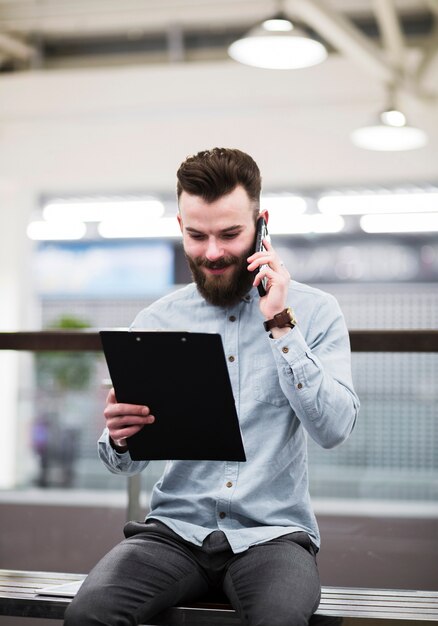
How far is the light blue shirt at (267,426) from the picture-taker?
1.97m

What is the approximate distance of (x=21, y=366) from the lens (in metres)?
4.17

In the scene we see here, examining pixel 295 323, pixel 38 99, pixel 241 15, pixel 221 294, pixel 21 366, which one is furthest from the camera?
pixel 38 99

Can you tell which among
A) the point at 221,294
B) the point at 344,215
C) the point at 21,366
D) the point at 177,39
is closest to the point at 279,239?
the point at 344,215

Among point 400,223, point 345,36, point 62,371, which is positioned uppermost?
point 345,36

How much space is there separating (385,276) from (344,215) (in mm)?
789

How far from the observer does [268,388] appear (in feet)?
6.97

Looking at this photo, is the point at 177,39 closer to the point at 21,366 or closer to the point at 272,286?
the point at 21,366

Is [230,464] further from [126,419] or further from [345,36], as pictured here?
[345,36]

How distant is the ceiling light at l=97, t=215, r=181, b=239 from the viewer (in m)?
10.1

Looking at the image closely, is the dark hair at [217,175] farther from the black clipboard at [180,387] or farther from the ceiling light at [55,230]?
the ceiling light at [55,230]

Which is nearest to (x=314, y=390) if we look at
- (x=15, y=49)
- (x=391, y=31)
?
(x=391, y=31)

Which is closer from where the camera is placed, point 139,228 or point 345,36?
point 345,36

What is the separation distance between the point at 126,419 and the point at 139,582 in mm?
339

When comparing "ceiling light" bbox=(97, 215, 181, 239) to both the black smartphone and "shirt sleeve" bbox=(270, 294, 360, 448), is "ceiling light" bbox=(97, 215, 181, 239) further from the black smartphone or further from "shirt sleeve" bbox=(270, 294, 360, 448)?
"shirt sleeve" bbox=(270, 294, 360, 448)
